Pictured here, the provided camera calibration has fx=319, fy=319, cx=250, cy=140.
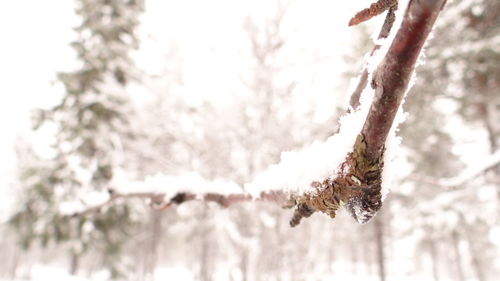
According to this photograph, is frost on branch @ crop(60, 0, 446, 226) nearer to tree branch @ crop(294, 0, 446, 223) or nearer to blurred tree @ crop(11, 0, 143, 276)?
tree branch @ crop(294, 0, 446, 223)

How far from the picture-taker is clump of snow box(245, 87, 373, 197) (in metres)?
0.67

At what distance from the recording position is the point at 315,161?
2.71 feet

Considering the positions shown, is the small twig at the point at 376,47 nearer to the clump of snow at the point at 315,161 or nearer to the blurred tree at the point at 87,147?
the clump of snow at the point at 315,161

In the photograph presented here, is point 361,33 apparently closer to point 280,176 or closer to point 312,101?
point 312,101

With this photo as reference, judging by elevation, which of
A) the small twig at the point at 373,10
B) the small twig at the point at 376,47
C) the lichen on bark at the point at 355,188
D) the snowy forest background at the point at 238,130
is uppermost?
the snowy forest background at the point at 238,130

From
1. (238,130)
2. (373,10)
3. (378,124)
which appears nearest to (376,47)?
(373,10)

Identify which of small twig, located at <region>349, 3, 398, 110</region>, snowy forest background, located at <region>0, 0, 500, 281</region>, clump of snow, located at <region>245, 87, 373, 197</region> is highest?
snowy forest background, located at <region>0, 0, 500, 281</region>

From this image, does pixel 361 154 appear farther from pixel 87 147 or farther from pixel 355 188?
pixel 87 147

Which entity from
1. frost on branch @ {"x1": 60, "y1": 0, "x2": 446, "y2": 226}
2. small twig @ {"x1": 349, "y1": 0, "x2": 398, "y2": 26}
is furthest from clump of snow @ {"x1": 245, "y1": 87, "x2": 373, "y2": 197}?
small twig @ {"x1": 349, "y1": 0, "x2": 398, "y2": 26}

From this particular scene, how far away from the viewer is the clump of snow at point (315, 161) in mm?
671

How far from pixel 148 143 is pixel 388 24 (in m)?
10.7

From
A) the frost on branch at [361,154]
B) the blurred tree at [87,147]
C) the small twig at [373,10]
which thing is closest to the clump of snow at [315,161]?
the frost on branch at [361,154]

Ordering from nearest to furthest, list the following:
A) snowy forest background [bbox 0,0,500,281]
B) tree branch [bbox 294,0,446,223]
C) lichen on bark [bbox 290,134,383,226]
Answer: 1. tree branch [bbox 294,0,446,223]
2. lichen on bark [bbox 290,134,383,226]
3. snowy forest background [bbox 0,0,500,281]

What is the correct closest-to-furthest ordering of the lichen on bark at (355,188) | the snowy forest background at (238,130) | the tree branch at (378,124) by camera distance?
the tree branch at (378,124) → the lichen on bark at (355,188) → the snowy forest background at (238,130)
